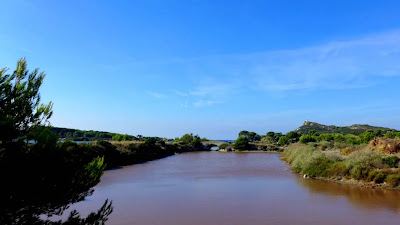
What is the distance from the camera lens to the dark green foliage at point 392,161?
21480mm

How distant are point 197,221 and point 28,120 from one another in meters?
8.26

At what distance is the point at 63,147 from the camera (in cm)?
643

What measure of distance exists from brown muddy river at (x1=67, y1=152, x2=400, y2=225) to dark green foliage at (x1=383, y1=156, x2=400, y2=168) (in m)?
4.42

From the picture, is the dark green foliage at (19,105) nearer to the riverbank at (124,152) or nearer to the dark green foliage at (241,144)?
the riverbank at (124,152)

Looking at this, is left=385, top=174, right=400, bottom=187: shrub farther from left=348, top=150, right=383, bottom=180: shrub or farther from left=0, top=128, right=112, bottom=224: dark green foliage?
left=0, top=128, right=112, bottom=224: dark green foliage

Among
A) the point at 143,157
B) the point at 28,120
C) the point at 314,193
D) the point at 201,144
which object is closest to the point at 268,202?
the point at 314,193

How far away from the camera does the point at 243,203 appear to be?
50.1 ft

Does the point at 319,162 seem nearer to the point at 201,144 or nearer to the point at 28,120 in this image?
the point at 28,120

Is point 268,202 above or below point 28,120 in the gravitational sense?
below

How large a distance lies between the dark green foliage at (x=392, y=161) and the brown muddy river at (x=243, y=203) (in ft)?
14.5

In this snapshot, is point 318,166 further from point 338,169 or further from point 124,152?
point 124,152

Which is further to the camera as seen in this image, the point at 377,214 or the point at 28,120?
the point at 377,214

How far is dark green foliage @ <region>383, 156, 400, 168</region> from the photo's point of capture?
21.5 m

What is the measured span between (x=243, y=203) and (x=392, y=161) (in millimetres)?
13707
